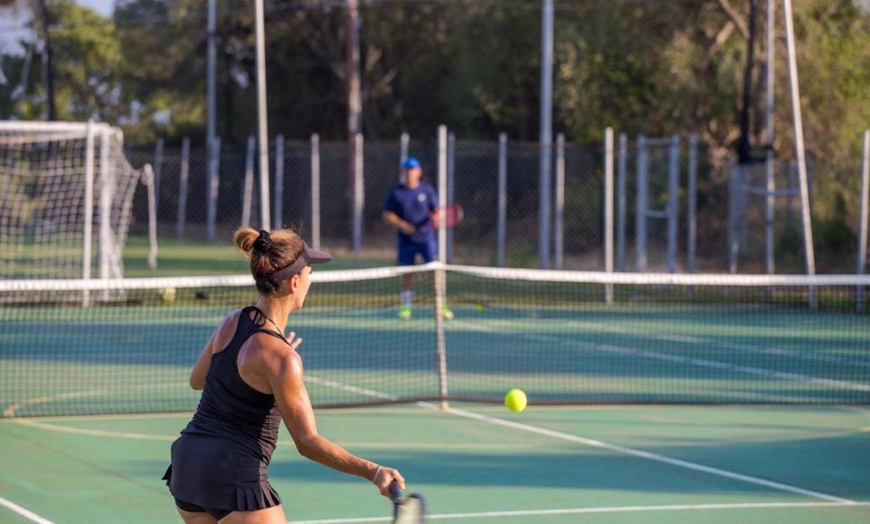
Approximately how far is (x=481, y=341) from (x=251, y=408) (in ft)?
38.9

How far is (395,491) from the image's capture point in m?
4.22

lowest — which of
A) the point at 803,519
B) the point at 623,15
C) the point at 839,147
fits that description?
the point at 803,519

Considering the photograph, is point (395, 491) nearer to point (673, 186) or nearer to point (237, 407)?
point (237, 407)

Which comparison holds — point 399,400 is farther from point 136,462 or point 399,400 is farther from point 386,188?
point 386,188

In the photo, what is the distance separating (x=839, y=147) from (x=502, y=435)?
19.4 metres

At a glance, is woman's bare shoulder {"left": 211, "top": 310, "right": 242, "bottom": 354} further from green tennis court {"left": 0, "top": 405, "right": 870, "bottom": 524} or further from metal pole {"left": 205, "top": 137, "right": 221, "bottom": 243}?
metal pole {"left": 205, "top": 137, "right": 221, "bottom": 243}

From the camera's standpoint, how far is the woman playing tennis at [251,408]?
175 inches

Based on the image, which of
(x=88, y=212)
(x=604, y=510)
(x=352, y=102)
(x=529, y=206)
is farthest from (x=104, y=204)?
(x=352, y=102)

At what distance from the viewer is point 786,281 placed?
40.2 feet

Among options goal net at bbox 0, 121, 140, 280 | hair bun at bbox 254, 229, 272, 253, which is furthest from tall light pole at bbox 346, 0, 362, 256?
hair bun at bbox 254, 229, 272, 253

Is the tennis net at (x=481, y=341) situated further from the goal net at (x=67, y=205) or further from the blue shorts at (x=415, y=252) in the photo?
the goal net at (x=67, y=205)

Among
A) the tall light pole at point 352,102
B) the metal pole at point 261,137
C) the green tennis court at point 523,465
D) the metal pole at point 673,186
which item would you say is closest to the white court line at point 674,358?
the green tennis court at point 523,465

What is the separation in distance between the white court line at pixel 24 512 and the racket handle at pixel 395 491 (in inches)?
145

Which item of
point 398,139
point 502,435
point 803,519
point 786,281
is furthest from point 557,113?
point 803,519
